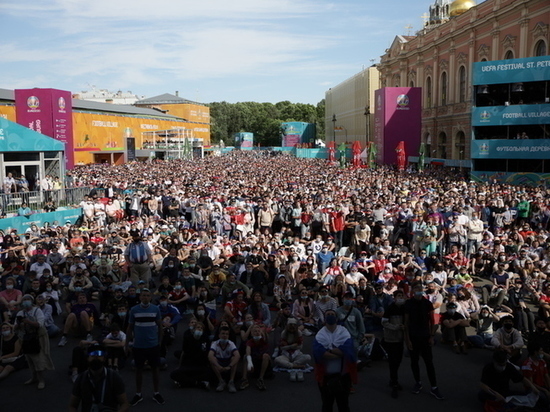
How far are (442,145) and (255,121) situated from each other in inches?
3691

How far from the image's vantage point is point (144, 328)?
23.9 feet

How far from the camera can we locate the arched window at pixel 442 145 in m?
51.7

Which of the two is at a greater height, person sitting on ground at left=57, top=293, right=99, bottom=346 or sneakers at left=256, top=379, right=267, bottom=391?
person sitting on ground at left=57, top=293, right=99, bottom=346

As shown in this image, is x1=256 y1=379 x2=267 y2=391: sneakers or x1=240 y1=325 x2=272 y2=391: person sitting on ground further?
x1=240 y1=325 x2=272 y2=391: person sitting on ground

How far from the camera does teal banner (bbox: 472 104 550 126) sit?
31727mm

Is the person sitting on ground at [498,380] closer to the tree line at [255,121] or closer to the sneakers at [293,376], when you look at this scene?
the sneakers at [293,376]

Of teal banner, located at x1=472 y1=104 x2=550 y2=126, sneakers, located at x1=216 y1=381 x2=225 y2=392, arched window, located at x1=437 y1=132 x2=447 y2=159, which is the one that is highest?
teal banner, located at x1=472 y1=104 x2=550 y2=126

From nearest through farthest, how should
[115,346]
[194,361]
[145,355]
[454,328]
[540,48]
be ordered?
[145,355] < [194,361] < [115,346] < [454,328] < [540,48]

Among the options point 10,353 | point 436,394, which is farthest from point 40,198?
point 436,394

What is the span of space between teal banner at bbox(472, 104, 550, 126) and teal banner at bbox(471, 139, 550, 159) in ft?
3.72

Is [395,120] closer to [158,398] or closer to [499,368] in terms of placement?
[499,368]

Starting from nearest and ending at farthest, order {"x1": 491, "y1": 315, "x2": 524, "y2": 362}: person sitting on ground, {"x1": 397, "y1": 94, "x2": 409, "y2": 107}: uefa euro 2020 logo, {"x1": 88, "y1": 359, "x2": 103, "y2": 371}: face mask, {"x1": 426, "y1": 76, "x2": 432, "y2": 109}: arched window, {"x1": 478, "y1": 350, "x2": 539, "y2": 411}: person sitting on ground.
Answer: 1. {"x1": 88, "y1": 359, "x2": 103, "y2": 371}: face mask
2. {"x1": 478, "y1": 350, "x2": 539, "y2": 411}: person sitting on ground
3. {"x1": 491, "y1": 315, "x2": 524, "y2": 362}: person sitting on ground
4. {"x1": 397, "y1": 94, "x2": 409, "y2": 107}: uefa euro 2020 logo
5. {"x1": 426, "y1": 76, "x2": 432, "y2": 109}: arched window

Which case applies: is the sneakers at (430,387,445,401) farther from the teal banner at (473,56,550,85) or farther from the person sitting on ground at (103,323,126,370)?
the teal banner at (473,56,550,85)

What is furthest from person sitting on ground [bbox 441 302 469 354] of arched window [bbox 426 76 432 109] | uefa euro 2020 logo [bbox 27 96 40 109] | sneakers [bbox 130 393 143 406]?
arched window [bbox 426 76 432 109]
